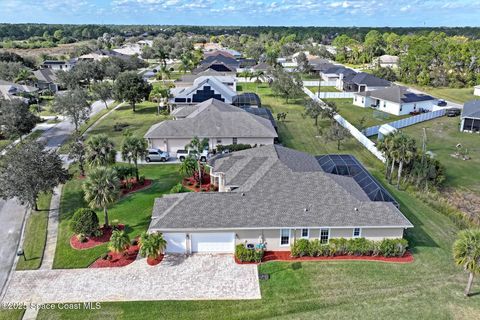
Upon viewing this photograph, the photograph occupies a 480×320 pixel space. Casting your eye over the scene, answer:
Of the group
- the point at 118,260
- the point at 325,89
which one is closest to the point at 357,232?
the point at 118,260

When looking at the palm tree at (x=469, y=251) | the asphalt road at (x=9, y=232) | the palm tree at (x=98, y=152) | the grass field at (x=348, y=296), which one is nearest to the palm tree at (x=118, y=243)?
the grass field at (x=348, y=296)

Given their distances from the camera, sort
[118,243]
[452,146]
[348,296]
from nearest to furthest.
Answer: [348,296] → [118,243] → [452,146]

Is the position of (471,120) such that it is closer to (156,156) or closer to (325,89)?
(325,89)

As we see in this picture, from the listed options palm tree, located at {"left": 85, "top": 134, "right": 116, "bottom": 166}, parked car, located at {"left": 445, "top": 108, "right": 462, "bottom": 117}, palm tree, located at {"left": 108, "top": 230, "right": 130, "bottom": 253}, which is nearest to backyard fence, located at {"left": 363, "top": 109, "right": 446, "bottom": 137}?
parked car, located at {"left": 445, "top": 108, "right": 462, "bottom": 117}

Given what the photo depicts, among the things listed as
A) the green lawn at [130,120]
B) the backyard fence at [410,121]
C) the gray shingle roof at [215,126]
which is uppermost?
the gray shingle roof at [215,126]

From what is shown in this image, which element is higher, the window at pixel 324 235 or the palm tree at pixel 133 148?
the palm tree at pixel 133 148

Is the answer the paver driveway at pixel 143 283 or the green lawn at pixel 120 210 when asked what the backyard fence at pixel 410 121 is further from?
the paver driveway at pixel 143 283
